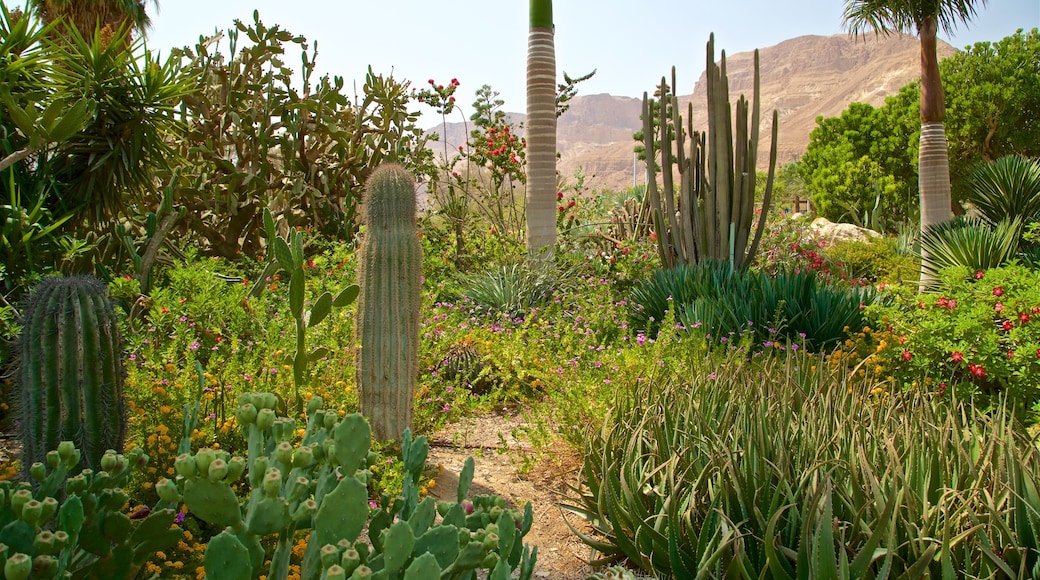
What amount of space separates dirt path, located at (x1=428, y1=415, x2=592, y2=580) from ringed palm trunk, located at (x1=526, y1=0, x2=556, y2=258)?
3.52m

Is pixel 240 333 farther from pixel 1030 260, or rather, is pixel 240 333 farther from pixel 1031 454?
pixel 1030 260

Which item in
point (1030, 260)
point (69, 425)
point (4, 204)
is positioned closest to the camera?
point (69, 425)

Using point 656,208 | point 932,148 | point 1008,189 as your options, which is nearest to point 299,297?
point 656,208

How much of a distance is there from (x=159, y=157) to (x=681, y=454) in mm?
3925

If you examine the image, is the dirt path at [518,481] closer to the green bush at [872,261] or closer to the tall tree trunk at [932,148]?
the green bush at [872,261]

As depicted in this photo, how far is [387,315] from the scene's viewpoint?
139 inches

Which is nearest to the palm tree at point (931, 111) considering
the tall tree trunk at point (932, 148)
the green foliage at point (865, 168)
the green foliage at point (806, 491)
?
the tall tree trunk at point (932, 148)

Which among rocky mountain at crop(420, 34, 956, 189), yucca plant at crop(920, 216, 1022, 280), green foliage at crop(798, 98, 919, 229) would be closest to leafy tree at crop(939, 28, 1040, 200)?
green foliage at crop(798, 98, 919, 229)

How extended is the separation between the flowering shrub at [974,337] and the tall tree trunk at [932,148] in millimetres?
6279

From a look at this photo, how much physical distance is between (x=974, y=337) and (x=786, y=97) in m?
133

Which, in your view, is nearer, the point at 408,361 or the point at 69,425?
the point at 69,425

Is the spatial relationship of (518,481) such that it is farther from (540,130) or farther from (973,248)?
(973,248)

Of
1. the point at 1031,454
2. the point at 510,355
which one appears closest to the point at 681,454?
the point at 1031,454

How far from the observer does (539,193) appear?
7.98 meters
